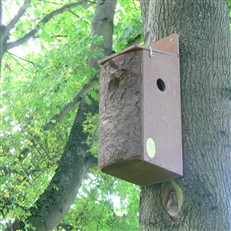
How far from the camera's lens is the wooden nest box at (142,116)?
257cm

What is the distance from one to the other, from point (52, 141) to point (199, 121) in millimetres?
3079

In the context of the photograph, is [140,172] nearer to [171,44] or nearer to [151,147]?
[151,147]

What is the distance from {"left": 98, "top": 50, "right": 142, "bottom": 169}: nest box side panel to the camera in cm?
257

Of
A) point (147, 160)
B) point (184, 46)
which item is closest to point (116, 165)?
point (147, 160)

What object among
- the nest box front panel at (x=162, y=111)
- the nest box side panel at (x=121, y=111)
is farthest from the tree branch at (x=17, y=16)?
the nest box front panel at (x=162, y=111)

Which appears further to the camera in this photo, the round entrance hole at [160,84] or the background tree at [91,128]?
the round entrance hole at [160,84]

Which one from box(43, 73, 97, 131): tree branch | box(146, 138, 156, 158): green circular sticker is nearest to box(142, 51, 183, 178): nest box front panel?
box(146, 138, 156, 158): green circular sticker

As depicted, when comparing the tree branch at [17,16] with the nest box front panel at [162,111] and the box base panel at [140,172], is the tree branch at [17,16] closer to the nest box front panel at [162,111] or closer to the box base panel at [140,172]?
the nest box front panel at [162,111]

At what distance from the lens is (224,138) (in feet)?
8.79

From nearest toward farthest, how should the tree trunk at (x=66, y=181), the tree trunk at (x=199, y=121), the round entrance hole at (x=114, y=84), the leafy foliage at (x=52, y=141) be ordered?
the tree trunk at (x=199, y=121) < the round entrance hole at (x=114, y=84) < the leafy foliage at (x=52, y=141) < the tree trunk at (x=66, y=181)

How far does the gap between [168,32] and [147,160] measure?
736mm

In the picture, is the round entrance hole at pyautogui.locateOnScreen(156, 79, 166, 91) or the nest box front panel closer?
the nest box front panel

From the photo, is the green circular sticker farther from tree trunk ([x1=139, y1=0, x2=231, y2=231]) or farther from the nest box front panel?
tree trunk ([x1=139, y1=0, x2=231, y2=231])

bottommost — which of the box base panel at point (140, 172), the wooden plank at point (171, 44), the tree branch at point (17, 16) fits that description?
the box base panel at point (140, 172)
